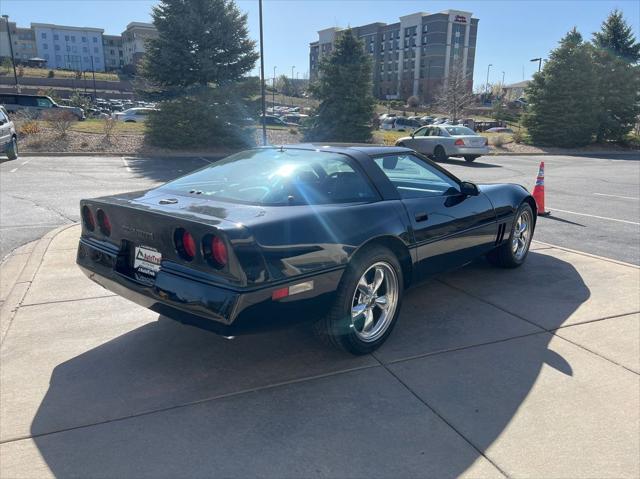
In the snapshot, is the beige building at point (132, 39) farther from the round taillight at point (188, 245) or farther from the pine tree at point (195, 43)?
the round taillight at point (188, 245)

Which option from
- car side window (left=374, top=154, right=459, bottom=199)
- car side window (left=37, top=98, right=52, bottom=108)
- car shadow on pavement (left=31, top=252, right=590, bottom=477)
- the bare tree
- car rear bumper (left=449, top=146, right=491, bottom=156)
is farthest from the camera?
the bare tree

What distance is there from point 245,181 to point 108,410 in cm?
173

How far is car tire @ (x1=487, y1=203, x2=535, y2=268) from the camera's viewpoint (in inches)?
205

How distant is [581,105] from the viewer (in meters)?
28.2

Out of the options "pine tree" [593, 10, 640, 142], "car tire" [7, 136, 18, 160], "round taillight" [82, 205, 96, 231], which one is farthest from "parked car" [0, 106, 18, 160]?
"pine tree" [593, 10, 640, 142]

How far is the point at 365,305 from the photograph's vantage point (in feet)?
11.4

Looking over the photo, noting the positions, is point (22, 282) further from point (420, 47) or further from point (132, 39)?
point (132, 39)

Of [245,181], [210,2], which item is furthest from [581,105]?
[245,181]

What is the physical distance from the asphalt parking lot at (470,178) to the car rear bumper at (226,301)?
3.93 m

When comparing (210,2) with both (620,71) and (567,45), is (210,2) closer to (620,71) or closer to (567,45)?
(567,45)

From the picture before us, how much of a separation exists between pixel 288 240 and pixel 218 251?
0.40 m

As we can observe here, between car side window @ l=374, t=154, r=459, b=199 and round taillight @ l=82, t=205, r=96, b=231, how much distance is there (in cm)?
216

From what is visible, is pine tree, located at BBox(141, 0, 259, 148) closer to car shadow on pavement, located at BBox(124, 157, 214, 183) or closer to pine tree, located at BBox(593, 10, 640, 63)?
car shadow on pavement, located at BBox(124, 157, 214, 183)

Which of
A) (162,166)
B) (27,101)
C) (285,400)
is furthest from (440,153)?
(27,101)
